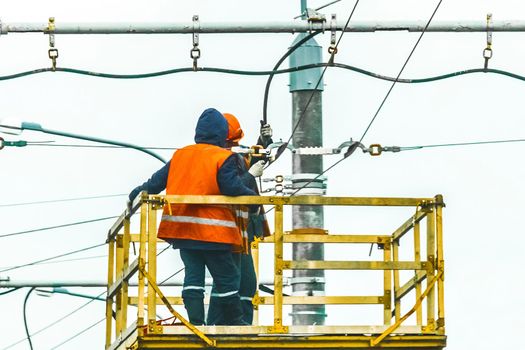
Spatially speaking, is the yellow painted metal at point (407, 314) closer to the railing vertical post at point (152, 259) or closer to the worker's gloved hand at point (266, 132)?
the railing vertical post at point (152, 259)

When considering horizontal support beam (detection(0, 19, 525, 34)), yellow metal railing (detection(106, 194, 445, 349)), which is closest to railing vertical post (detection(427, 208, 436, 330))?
yellow metal railing (detection(106, 194, 445, 349))

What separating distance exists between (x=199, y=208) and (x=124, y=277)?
1126mm

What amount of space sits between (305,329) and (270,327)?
28 centimetres

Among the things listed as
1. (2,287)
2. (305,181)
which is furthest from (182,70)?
(2,287)

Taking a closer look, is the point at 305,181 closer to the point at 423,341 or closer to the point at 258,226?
the point at 258,226

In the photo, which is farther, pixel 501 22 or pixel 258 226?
pixel 501 22

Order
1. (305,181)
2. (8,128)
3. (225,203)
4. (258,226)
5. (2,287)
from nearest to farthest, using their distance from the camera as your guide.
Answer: (225,203) < (258,226) < (305,181) < (8,128) < (2,287)

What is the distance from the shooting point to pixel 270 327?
766 inches

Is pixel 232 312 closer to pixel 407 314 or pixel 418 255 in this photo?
pixel 407 314

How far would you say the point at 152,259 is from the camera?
19.3 m

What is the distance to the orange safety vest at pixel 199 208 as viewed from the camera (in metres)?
19.7

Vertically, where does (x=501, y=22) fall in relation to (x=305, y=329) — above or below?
above

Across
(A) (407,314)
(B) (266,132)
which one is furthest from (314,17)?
(A) (407,314)

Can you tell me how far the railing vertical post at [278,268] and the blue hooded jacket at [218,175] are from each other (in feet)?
0.99
